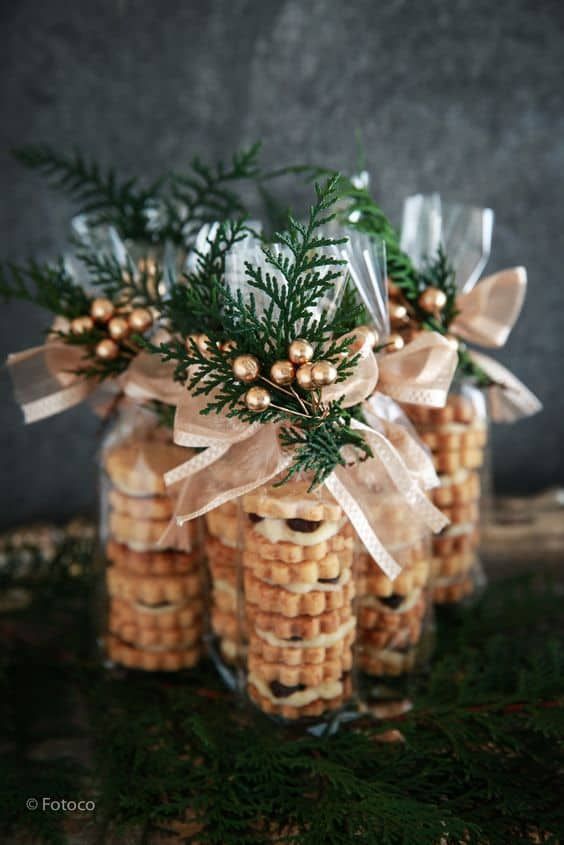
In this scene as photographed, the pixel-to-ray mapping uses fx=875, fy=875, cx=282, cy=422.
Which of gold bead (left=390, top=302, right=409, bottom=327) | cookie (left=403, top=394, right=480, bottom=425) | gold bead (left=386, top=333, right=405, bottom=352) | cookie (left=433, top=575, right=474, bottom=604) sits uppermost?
gold bead (left=390, top=302, right=409, bottom=327)

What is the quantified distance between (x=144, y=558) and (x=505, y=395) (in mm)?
400

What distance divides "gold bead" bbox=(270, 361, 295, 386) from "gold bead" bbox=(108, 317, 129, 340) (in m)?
0.21

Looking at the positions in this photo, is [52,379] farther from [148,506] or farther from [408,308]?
[408,308]

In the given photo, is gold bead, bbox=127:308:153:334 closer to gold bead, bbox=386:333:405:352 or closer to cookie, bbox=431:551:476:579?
gold bead, bbox=386:333:405:352

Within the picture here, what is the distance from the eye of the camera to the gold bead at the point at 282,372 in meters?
0.62

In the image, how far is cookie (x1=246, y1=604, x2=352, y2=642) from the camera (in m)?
0.70

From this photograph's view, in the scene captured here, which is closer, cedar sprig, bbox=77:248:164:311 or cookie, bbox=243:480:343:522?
cookie, bbox=243:480:343:522

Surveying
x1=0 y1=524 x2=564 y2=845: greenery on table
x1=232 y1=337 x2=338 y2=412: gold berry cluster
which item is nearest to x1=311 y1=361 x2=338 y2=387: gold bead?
x1=232 y1=337 x2=338 y2=412: gold berry cluster

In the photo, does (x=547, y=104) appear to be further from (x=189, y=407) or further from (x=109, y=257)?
(x=189, y=407)

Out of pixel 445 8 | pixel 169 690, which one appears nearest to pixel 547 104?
pixel 445 8

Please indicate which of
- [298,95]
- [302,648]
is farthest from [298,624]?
[298,95]

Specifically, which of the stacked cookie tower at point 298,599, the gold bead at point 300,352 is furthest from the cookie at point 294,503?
the gold bead at point 300,352

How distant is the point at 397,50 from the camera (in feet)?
3.81

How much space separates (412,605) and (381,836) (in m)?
0.22
